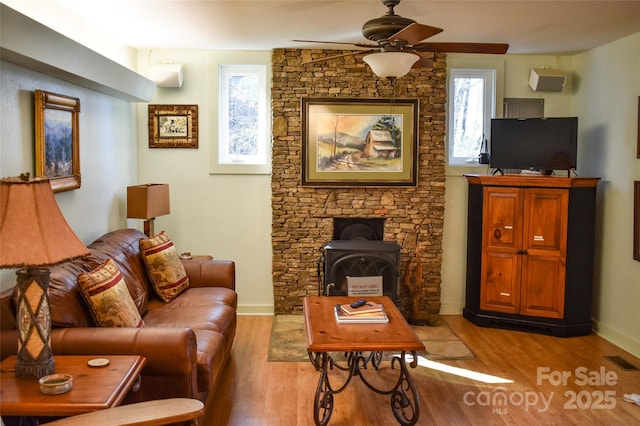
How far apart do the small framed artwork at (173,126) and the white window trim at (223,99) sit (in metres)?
0.18

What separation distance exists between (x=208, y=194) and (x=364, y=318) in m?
2.53

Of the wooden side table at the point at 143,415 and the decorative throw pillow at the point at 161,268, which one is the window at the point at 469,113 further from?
the wooden side table at the point at 143,415

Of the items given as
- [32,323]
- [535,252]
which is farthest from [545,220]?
[32,323]

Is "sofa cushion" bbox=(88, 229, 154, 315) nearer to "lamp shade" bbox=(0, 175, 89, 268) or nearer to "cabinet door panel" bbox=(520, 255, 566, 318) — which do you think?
"lamp shade" bbox=(0, 175, 89, 268)

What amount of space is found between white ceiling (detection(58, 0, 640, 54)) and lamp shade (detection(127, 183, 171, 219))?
1228 mm

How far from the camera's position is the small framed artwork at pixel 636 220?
4.56m

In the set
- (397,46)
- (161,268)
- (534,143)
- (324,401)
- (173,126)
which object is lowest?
(324,401)

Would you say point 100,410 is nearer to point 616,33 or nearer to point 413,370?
point 413,370

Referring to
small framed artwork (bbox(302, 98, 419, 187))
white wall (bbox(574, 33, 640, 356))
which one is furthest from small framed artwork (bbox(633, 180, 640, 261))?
small framed artwork (bbox(302, 98, 419, 187))

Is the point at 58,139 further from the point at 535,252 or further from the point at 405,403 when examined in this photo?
the point at 535,252

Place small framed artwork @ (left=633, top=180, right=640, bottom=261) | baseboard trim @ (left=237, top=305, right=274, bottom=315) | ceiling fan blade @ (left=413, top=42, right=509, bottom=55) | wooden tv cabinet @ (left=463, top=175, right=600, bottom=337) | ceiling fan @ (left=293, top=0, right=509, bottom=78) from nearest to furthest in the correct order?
ceiling fan @ (left=293, top=0, right=509, bottom=78), ceiling fan blade @ (left=413, top=42, right=509, bottom=55), small framed artwork @ (left=633, top=180, right=640, bottom=261), wooden tv cabinet @ (left=463, top=175, right=600, bottom=337), baseboard trim @ (left=237, top=305, right=274, bottom=315)

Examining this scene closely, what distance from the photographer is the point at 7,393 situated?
2.25 meters

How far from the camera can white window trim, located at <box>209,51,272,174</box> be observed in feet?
18.1

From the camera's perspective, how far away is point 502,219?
204 inches
